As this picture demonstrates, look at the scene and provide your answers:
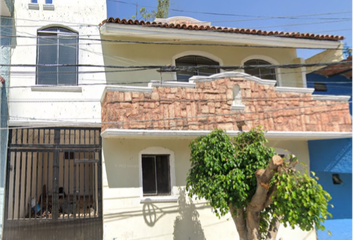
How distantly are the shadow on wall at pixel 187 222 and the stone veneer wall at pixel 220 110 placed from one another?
2244mm

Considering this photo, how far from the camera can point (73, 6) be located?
9797 millimetres

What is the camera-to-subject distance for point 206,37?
980cm

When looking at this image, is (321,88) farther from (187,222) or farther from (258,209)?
(258,209)

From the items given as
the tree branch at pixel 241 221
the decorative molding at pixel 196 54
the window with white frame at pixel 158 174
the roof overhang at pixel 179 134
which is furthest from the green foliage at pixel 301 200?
the decorative molding at pixel 196 54

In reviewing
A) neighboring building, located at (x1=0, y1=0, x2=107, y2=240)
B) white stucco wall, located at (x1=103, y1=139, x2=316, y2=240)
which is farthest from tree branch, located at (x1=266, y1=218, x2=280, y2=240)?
neighboring building, located at (x1=0, y1=0, x2=107, y2=240)

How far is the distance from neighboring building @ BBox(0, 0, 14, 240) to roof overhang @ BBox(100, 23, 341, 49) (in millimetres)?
2622

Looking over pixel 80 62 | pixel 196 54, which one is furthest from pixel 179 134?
pixel 80 62

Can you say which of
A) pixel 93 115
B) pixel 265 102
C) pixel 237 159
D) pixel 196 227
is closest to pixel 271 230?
pixel 237 159

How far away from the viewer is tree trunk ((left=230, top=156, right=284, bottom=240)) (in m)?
5.71

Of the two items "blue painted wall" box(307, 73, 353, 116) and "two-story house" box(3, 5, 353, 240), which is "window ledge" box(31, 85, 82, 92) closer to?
"two-story house" box(3, 5, 353, 240)

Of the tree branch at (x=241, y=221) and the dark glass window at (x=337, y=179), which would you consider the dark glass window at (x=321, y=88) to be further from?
the tree branch at (x=241, y=221)

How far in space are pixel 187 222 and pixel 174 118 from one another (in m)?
3.04

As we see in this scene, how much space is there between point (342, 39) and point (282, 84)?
8.14 ft

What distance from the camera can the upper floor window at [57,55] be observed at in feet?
30.1
